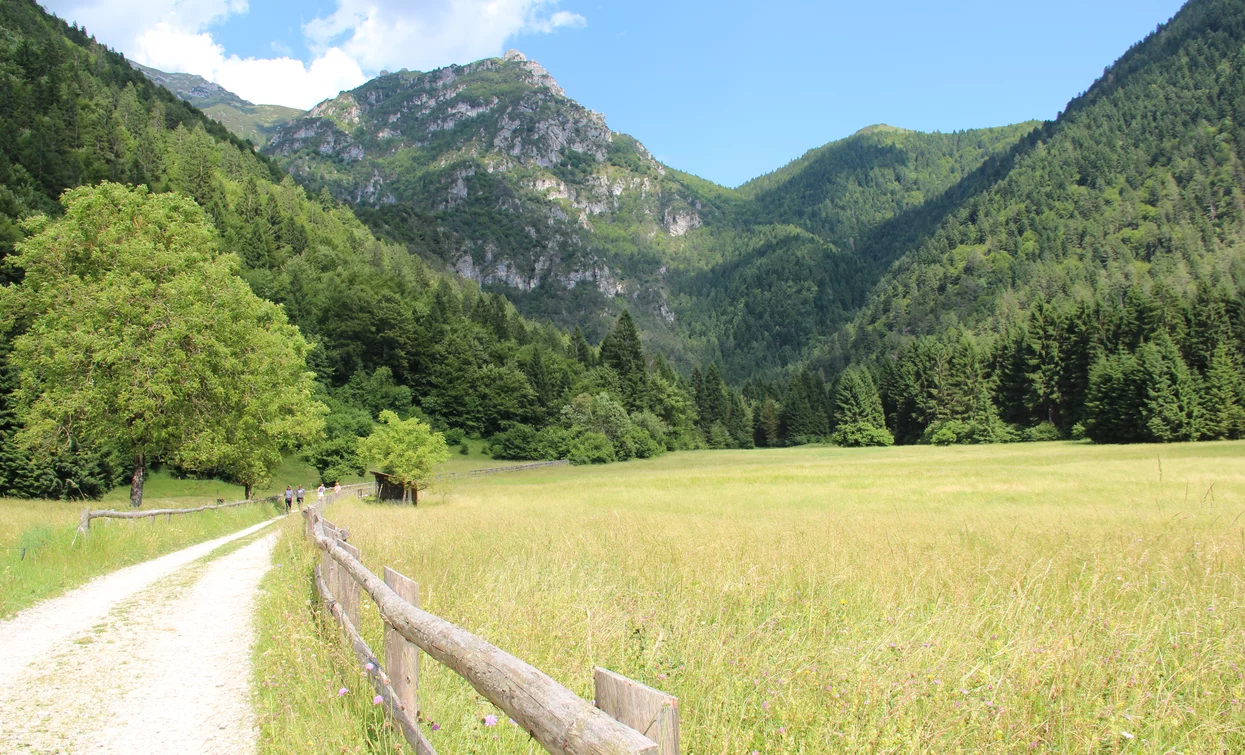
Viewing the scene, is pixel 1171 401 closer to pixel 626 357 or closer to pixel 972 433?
pixel 972 433

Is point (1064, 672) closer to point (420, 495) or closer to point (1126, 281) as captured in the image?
point (420, 495)

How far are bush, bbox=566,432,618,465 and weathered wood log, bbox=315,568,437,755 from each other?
73.2 m

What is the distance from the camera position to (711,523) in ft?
54.9

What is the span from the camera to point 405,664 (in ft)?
14.0

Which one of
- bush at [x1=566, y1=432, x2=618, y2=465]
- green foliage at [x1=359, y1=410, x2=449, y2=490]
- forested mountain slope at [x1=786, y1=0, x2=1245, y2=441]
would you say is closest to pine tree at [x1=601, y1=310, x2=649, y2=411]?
bush at [x1=566, y1=432, x2=618, y2=465]

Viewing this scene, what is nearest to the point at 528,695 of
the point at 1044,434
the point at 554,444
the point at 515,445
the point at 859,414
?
the point at 515,445

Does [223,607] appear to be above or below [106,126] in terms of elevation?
below

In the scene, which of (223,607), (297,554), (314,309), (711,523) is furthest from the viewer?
(314,309)

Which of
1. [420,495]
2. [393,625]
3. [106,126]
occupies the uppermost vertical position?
[106,126]

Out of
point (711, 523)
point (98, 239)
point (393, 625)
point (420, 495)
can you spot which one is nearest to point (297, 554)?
point (711, 523)

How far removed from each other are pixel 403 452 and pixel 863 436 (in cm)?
8254

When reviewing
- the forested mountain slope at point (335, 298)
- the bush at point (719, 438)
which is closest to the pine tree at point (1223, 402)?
the forested mountain slope at point (335, 298)

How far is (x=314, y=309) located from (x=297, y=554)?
80.7 m

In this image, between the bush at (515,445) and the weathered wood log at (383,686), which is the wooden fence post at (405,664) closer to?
the weathered wood log at (383,686)
